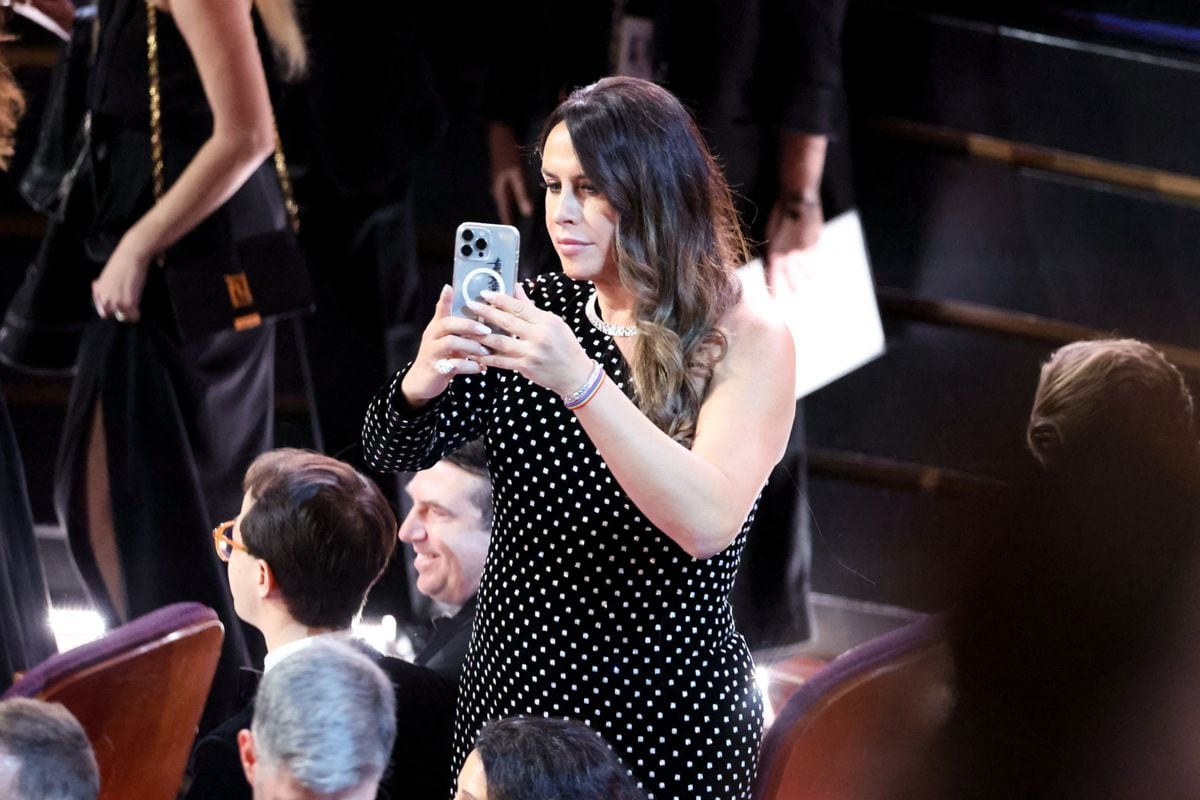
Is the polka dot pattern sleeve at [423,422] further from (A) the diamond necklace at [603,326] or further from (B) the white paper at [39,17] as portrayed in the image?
(B) the white paper at [39,17]

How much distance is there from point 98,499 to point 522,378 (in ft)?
5.04

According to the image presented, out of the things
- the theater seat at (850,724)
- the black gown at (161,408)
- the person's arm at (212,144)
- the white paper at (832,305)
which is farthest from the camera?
the white paper at (832,305)

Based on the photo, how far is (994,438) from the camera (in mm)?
2953

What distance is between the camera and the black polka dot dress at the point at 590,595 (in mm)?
1767

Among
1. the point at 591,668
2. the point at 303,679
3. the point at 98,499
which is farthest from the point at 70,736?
the point at 98,499

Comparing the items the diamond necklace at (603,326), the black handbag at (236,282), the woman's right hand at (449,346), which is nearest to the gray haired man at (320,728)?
the woman's right hand at (449,346)

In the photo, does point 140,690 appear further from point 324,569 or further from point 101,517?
point 101,517

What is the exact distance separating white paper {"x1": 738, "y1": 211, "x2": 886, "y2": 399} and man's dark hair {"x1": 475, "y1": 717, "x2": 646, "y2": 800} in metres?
1.46

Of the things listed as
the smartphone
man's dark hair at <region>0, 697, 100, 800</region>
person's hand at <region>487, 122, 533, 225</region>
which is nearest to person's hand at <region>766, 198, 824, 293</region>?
person's hand at <region>487, 122, 533, 225</region>

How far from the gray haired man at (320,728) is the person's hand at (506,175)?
4.33ft

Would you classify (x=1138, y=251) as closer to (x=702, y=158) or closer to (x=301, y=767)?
(x=702, y=158)

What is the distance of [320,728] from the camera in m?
1.79

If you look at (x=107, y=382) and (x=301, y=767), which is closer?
(x=301, y=767)

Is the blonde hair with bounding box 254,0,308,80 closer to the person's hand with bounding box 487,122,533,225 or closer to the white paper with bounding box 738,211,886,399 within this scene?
the person's hand with bounding box 487,122,533,225
